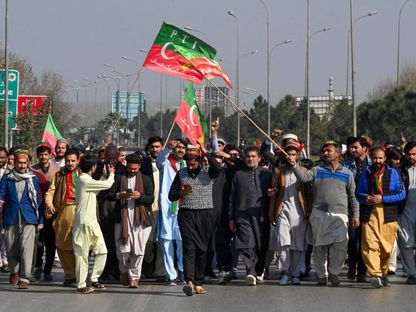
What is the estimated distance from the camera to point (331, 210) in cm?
1374

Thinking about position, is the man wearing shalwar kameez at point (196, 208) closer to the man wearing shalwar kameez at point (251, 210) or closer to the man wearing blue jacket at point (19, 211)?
the man wearing shalwar kameez at point (251, 210)

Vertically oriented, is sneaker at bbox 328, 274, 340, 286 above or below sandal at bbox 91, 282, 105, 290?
above

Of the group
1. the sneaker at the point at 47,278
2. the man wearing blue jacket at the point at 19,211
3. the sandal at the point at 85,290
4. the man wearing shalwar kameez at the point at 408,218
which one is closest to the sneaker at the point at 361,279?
the man wearing shalwar kameez at the point at 408,218

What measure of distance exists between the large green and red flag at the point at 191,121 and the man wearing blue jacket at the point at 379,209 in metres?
2.81

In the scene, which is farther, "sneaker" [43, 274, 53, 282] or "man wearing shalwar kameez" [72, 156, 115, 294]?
"sneaker" [43, 274, 53, 282]

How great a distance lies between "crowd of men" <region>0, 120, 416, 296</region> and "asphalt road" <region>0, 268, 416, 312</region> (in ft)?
0.72

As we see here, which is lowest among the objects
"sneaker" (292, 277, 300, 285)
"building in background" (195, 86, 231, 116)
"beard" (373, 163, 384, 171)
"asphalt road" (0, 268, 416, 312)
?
"asphalt road" (0, 268, 416, 312)

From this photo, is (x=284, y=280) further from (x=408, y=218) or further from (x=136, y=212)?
(x=136, y=212)

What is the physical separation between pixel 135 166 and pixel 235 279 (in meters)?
2.22

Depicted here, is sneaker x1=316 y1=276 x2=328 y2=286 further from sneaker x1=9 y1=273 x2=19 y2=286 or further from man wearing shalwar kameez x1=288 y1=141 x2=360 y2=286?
sneaker x1=9 y1=273 x2=19 y2=286

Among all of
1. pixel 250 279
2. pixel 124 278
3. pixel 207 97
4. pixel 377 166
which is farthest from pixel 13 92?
pixel 207 97

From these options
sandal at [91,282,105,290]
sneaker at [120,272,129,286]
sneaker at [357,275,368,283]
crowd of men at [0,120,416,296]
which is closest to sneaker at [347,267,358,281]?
crowd of men at [0,120,416,296]

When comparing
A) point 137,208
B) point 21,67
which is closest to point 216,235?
point 137,208

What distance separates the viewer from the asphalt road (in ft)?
38.3
